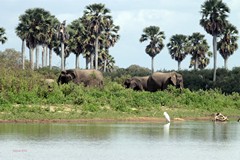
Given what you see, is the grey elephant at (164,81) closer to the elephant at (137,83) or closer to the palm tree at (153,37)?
the elephant at (137,83)

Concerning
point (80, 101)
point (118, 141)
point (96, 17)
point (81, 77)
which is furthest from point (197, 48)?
point (118, 141)

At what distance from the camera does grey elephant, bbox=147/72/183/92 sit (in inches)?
2356

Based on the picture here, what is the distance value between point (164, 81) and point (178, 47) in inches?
1493

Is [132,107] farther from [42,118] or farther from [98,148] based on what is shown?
[98,148]

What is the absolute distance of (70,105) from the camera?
4341 centimetres

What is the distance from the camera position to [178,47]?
98.9 meters

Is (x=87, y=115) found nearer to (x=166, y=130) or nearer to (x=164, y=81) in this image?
(x=166, y=130)

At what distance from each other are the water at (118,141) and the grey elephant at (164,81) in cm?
2020

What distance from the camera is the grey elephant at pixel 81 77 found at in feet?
180

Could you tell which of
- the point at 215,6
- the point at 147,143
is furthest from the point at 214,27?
the point at 147,143

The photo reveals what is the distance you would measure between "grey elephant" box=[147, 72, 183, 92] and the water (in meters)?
20.2

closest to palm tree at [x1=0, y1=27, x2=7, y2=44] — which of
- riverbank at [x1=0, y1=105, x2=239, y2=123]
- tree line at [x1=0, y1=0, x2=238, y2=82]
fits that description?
tree line at [x1=0, y1=0, x2=238, y2=82]

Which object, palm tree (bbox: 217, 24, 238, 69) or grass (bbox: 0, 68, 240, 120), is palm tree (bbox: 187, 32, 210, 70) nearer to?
palm tree (bbox: 217, 24, 238, 69)

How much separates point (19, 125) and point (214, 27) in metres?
44.0
